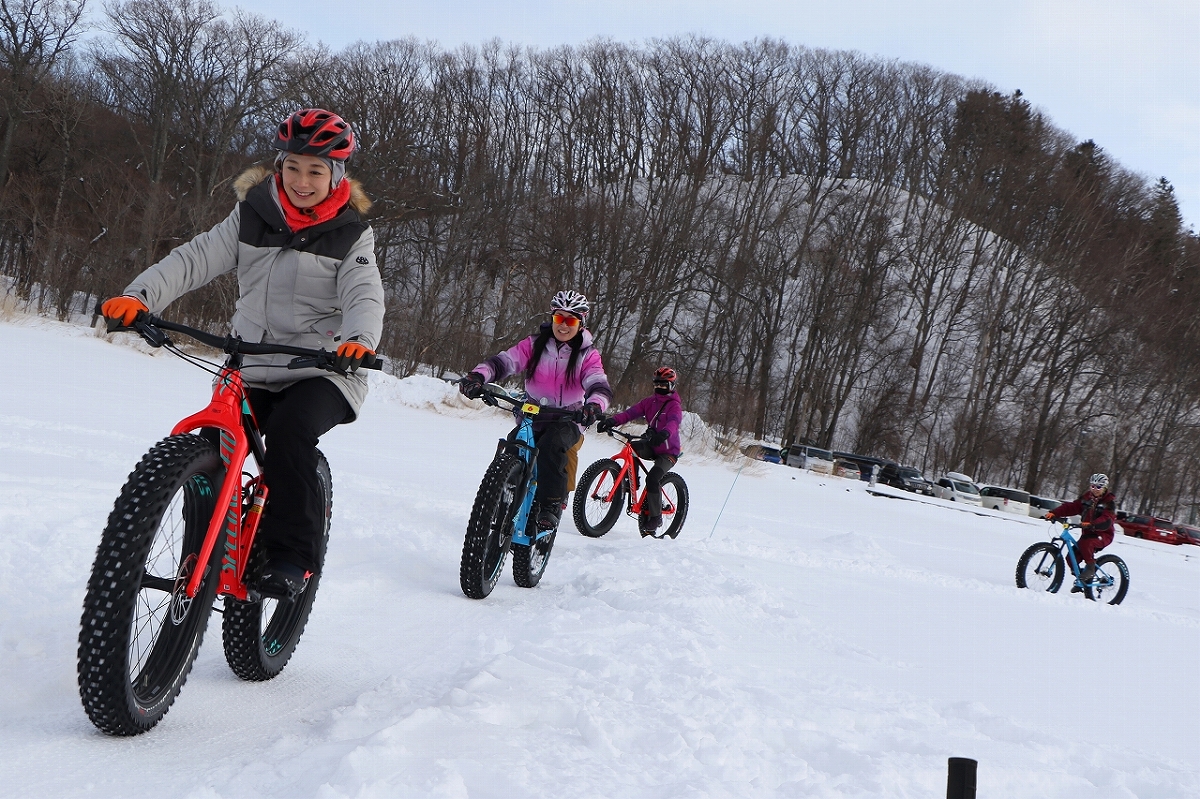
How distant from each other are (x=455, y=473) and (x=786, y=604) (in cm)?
693

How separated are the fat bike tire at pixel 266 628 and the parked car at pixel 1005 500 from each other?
4007cm

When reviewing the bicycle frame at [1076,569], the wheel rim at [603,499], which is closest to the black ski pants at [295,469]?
the wheel rim at [603,499]

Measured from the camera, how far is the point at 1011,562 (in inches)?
642

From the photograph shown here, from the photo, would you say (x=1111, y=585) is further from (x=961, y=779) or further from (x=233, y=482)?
(x=233, y=482)

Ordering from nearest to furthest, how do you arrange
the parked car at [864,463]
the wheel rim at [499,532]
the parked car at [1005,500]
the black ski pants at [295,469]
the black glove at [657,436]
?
the black ski pants at [295,469] < the wheel rim at [499,532] < the black glove at [657,436] < the parked car at [1005,500] < the parked car at [864,463]

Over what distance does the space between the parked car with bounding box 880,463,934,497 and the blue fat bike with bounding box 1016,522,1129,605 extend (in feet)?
97.4

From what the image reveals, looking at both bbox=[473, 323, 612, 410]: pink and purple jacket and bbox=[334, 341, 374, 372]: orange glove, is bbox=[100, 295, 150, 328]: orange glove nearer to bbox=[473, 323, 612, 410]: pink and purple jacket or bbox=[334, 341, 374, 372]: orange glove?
bbox=[334, 341, 374, 372]: orange glove

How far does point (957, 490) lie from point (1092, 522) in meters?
31.6

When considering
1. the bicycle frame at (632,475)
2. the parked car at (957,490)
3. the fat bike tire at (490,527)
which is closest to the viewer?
the fat bike tire at (490,527)

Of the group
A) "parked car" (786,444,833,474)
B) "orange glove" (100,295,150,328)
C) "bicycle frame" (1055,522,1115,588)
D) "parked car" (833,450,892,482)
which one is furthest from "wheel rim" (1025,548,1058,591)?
"parked car" (833,450,892,482)

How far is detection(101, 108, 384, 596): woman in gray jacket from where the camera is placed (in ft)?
10.7

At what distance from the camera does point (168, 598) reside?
281 centimetres

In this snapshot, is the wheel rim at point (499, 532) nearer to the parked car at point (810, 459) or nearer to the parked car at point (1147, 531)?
the parked car at point (810, 459)

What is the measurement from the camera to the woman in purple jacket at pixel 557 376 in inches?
249
